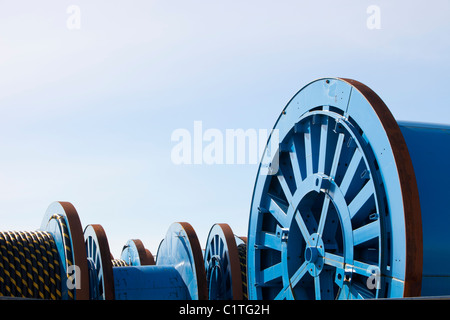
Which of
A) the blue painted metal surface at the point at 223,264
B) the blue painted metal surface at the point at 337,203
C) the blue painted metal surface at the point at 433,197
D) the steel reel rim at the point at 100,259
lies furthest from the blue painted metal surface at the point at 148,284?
the blue painted metal surface at the point at 433,197

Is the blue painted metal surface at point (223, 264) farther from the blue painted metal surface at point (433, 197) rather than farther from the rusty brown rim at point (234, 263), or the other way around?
the blue painted metal surface at point (433, 197)

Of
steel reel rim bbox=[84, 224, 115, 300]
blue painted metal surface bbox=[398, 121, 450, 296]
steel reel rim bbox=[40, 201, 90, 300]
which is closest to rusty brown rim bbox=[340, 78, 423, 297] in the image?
blue painted metal surface bbox=[398, 121, 450, 296]

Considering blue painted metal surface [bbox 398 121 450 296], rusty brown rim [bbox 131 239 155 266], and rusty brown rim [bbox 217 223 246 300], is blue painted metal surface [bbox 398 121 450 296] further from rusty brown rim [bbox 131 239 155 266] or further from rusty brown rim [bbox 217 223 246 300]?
rusty brown rim [bbox 131 239 155 266]

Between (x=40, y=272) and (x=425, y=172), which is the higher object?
(x=425, y=172)

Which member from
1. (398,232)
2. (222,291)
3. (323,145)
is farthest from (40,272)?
(398,232)

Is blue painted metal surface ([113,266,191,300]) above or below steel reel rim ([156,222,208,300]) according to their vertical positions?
below

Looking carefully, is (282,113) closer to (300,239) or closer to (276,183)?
(276,183)

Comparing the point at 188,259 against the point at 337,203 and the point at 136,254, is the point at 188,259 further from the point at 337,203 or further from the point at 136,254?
the point at 136,254

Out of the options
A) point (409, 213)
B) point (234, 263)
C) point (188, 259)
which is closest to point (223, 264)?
point (234, 263)

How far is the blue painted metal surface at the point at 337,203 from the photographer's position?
520 cm

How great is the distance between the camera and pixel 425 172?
5520 mm

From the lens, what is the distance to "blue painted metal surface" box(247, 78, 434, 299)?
5.20 meters

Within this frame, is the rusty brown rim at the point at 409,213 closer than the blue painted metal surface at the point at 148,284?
Yes
